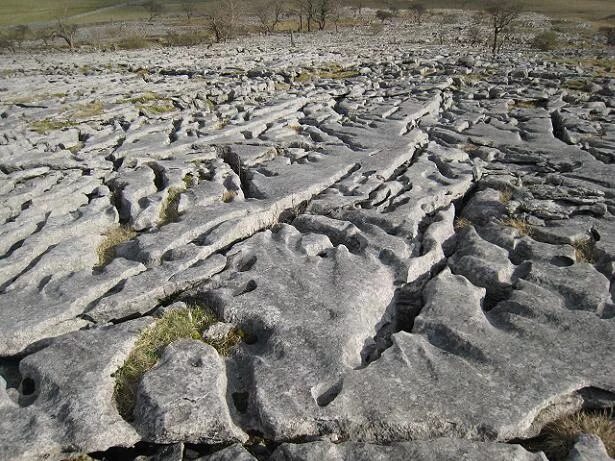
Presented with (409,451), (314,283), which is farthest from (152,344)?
(409,451)

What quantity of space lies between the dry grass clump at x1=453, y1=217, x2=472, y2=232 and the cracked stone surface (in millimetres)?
79

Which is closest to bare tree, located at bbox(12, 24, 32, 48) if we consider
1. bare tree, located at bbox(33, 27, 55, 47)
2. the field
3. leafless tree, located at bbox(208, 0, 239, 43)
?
bare tree, located at bbox(33, 27, 55, 47)

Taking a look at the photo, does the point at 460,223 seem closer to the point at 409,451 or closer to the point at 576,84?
the point at 409,451

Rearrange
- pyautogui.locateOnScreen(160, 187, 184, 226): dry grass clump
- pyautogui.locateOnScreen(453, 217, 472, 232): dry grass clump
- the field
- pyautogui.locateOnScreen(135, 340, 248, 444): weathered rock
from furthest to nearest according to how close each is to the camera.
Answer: the field
pyautogui.locateOnScreen(160, 187, 184, 226): dry grass clump
pyautogui.locateOnScreen(453, 217, 472, 232): dry grass clump
pyautogui.locateOnScreen(135, 340, 248, 444): weathered rock

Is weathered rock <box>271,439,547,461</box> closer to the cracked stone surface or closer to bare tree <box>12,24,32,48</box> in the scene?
the cracked stone surface

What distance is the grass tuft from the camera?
14.6 feet

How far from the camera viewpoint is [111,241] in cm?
750

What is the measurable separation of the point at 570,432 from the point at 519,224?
4.11m

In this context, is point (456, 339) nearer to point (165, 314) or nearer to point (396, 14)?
point (165, 314)

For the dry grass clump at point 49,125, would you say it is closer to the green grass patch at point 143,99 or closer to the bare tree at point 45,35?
the green grass patch at point 143,99

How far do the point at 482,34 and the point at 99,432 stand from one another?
48320 mm

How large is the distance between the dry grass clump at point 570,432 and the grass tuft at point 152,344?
3469 millimetres

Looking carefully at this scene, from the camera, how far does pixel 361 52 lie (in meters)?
31.9

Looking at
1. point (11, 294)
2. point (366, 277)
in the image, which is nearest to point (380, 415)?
point (366, 277)
